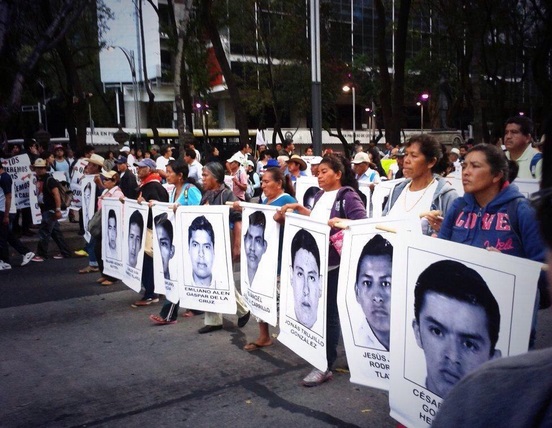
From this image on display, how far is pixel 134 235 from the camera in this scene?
7484 mm

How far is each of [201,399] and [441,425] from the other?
391 cm

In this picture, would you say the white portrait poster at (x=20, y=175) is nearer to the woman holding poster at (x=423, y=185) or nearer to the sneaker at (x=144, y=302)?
the sneaker at (x=144, y=302)

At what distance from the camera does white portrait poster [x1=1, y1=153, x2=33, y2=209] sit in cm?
1262

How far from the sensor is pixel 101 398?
15.3 ft

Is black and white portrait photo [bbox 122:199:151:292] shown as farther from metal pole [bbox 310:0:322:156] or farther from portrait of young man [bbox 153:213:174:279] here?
metal pole [bbox 310:0:322:156]

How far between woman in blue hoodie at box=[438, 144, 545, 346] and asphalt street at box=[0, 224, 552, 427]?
1.45 metres

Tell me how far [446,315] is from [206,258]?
345cm

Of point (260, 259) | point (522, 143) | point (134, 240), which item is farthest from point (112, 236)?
point (522, 143)

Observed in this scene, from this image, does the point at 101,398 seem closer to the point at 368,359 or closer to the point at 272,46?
the point at 368,359

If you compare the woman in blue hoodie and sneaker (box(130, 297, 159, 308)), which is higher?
the woman in blue hoodie

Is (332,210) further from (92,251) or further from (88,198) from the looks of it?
(88,198)

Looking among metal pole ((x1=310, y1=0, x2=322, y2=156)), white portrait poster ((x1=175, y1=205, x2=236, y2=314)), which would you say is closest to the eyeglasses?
white portrait poster ((x1=175, y1=205, x2=236, y2=314))

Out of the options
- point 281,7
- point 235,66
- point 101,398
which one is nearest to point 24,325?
point 101,398

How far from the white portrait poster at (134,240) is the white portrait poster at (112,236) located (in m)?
0.15
